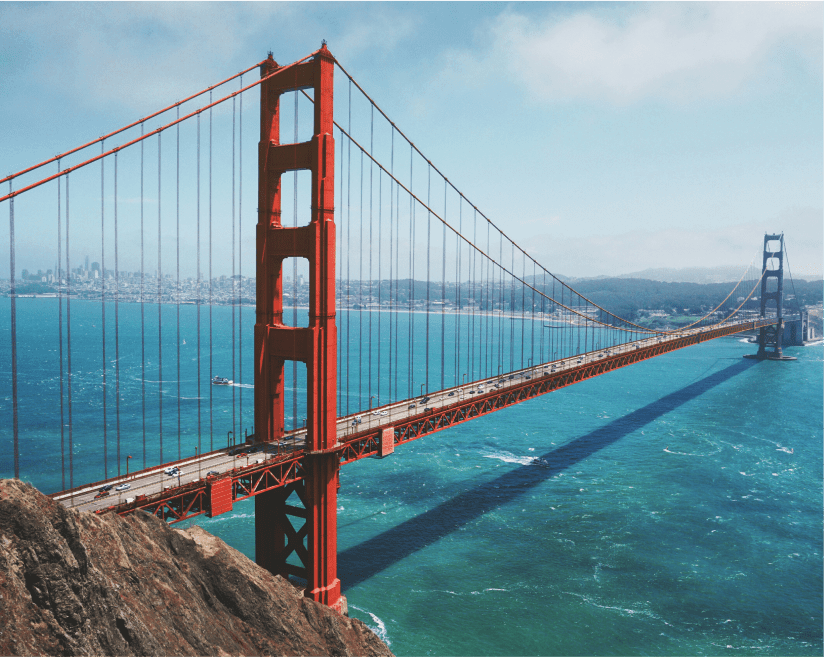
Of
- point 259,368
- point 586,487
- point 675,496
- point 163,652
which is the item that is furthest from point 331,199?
point 675,496

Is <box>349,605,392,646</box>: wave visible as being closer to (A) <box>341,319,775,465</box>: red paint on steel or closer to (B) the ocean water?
(B) the ocean water

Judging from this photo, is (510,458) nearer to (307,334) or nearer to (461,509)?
(461,509)

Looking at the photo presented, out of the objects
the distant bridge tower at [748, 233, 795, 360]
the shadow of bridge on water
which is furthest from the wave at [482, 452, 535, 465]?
the distant bridge tower at [748, 233, 795, 360]

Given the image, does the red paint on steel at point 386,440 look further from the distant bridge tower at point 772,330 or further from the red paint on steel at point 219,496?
the distant bridge tower at point 772,330

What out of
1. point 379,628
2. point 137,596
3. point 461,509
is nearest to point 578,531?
point 461,509

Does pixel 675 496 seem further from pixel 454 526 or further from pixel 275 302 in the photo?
pixel 275 302

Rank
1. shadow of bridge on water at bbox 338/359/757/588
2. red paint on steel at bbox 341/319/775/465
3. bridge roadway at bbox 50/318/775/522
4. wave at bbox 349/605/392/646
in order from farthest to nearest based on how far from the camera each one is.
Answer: shadow of bridge on water at bbox 338/359/757/588 → red paint on steel at bbox 341/319/775/465 → wave at bbox 349/605/392/646 → bridge roadway at bbox 50/318/775/522
